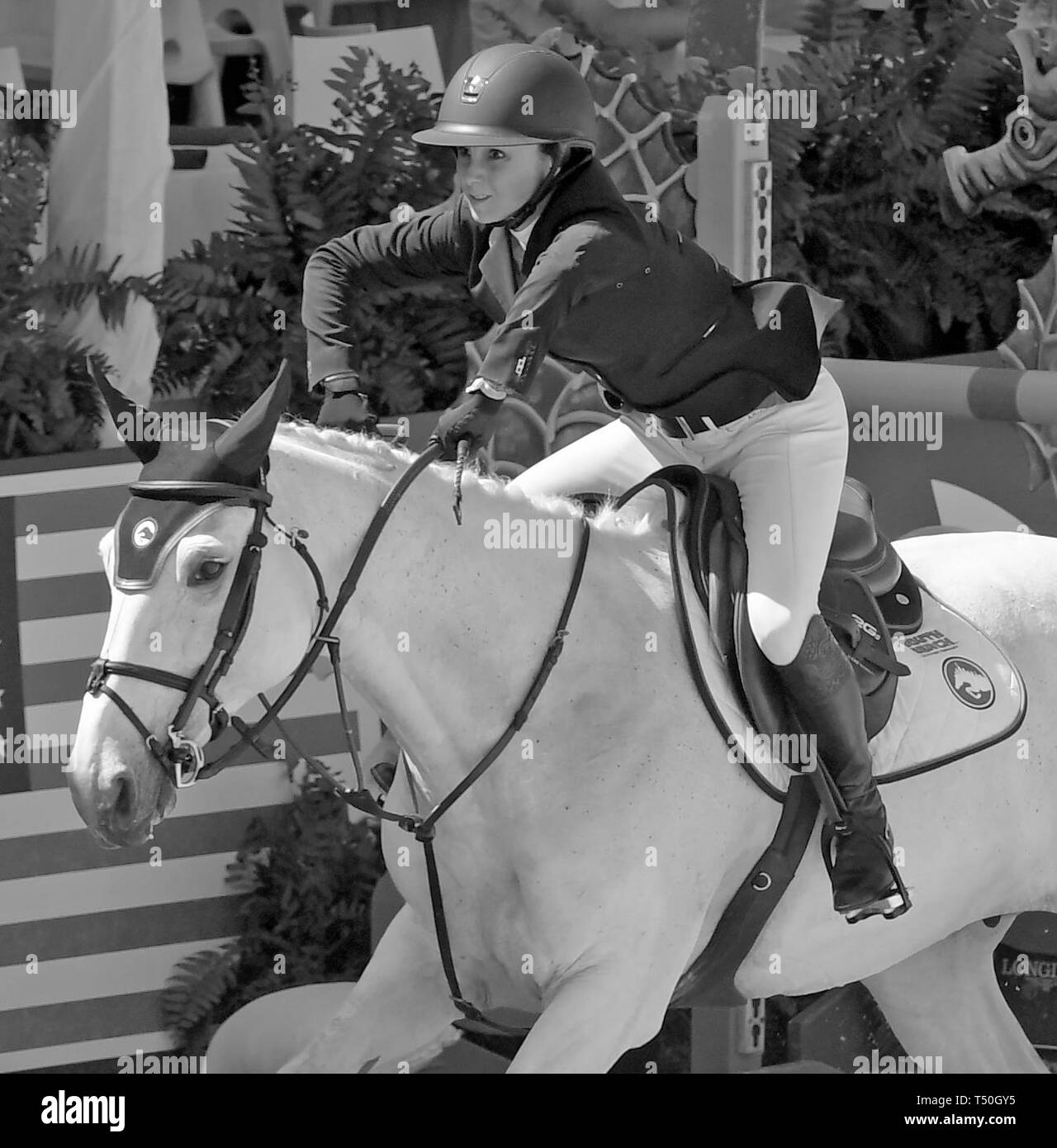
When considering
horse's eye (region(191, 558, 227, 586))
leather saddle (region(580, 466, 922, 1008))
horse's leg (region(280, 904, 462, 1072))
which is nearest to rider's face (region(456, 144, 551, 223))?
leather saddle (region(580, 466, 922, 1008))

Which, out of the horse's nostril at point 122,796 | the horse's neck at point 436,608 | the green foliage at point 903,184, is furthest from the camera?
the green foliage at point 903,184

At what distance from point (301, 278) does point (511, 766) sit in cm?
283

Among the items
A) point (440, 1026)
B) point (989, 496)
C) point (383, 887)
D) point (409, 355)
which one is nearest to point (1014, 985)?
point (989, 496)

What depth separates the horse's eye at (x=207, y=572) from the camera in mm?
3203

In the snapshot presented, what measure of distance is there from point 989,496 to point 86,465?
2.72m

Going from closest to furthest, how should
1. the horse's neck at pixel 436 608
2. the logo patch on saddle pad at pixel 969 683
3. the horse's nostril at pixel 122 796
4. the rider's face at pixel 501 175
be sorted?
Result: the horse's nostril at pixel 122 796
the horse's neck at pixel 436 608
the rider's face at pixel 501 175
the logo patch on saddle pad at pixel 969 683

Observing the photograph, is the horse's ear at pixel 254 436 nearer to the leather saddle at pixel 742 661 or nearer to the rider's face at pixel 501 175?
the rider's face at pixel 501 175

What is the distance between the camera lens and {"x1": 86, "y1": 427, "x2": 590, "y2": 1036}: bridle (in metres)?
3.16

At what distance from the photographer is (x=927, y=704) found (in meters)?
4.18

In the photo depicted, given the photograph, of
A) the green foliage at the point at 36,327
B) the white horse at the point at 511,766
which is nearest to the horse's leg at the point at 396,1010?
the white horse at the point at 511,766

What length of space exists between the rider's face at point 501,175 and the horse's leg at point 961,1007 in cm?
222
